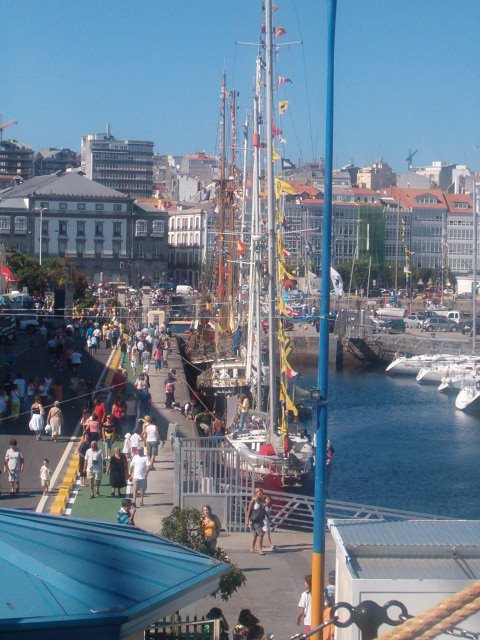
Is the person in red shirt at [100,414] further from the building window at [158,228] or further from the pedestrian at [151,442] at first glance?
the building window at [158,228]

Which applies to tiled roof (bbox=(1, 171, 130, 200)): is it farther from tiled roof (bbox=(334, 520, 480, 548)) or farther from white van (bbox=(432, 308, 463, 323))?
tiled roof (bbox=(334, 520, 480, 548))

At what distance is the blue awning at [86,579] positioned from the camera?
449 cm

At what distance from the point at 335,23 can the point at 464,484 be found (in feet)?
61.0

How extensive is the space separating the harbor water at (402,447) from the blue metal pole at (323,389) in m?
13.8

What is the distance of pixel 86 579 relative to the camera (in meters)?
4.76

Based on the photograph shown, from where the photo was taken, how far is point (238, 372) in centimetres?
3066

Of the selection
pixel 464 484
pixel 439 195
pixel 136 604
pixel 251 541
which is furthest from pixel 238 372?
pixel 439 195

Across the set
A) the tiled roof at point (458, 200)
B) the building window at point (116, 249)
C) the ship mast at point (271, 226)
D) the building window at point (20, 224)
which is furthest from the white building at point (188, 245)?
the ship mast at point (271, 226)

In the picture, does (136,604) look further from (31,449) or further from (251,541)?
(31,449)

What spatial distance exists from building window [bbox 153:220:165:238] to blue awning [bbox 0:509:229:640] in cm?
8230

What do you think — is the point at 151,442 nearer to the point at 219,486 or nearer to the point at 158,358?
the point at 219,486

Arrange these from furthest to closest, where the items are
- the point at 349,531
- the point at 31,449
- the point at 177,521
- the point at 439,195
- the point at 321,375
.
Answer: the point at 439,195, the point at 31,449, the point at 177,521, the point at 321,375, the point at 349,531

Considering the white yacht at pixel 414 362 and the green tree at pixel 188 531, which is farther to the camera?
the white yacht at pixel 414 362

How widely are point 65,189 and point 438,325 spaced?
34244 mm
